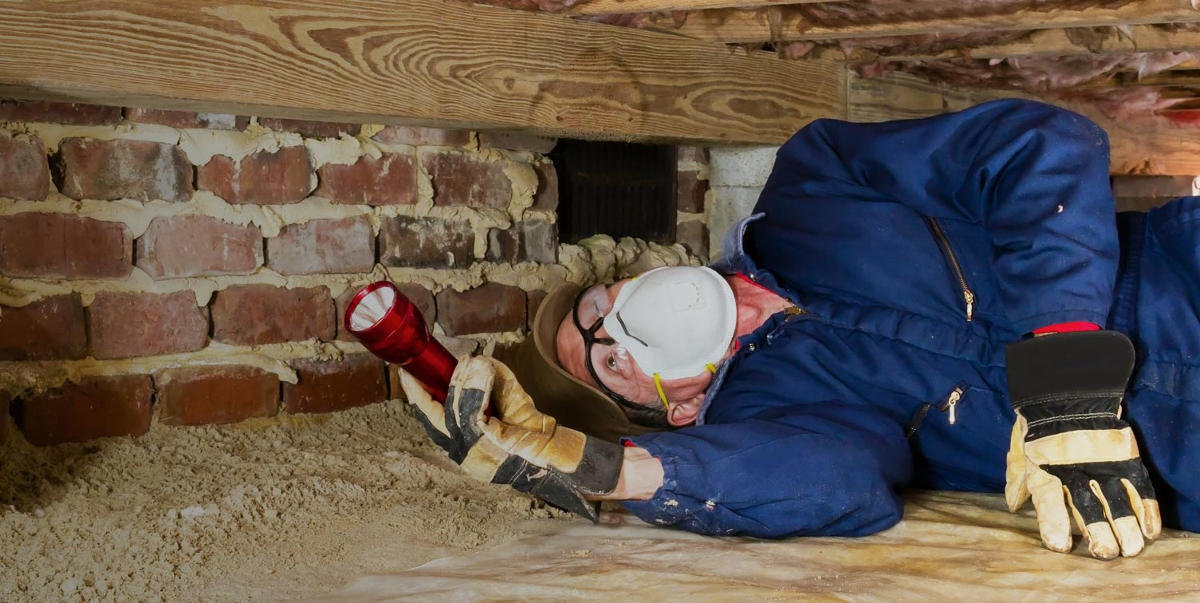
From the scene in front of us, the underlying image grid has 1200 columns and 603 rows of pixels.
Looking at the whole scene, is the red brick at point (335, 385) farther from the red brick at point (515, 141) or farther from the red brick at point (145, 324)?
the red brick at point (515, 141)

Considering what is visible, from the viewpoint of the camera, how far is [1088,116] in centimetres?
256

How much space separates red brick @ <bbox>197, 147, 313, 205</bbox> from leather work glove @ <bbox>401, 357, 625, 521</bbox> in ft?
1.64

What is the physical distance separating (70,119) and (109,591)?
0.70 metres

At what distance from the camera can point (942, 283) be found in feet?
4.82

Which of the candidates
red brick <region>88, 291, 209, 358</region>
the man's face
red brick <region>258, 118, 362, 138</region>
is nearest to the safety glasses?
the man's face

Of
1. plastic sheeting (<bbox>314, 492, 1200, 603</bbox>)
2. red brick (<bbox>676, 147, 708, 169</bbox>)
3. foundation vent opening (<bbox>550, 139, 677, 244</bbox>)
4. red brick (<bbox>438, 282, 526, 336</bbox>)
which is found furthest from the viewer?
red brick (<bbox>676, 147, 708, 169</bbox>)

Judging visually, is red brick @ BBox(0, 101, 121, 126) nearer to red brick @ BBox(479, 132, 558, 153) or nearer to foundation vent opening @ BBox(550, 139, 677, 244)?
red brick @ BBox(479, 132, 558, 153)

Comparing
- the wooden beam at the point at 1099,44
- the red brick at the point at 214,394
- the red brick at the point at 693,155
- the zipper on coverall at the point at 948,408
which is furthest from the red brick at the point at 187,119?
Result: the wooden beam at the point at 1099,44

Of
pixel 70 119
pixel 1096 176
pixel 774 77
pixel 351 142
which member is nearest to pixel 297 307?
pixel 351 142

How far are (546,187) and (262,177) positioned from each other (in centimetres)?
56

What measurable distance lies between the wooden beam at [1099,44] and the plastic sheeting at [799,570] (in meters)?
0.89

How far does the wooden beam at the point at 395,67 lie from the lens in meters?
1.17

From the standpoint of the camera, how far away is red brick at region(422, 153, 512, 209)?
5.70 feet

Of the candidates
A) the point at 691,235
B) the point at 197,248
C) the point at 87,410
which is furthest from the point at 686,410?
the point at 87,410
